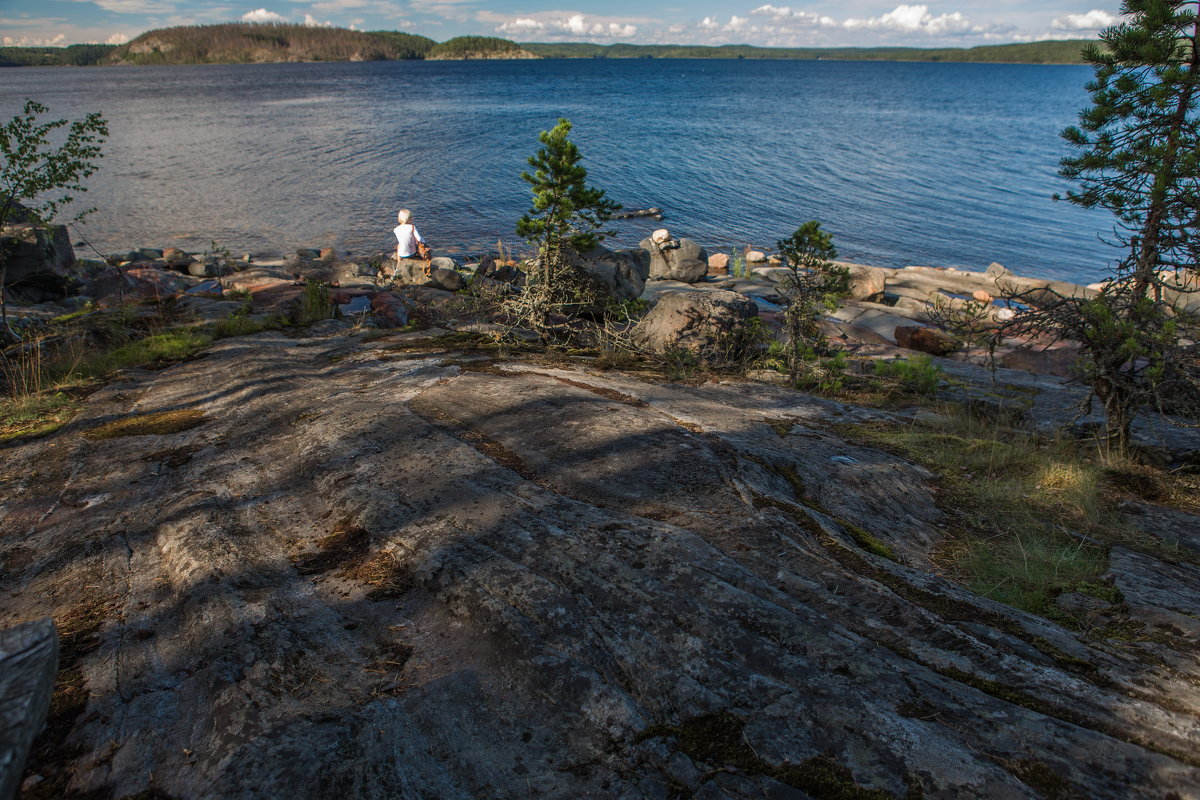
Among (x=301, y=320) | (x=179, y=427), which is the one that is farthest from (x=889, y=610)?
(x=301, y=320)

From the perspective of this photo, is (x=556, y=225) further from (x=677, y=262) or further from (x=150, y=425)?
(x=677, y=262)

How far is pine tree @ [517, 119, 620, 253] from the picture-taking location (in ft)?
26.1

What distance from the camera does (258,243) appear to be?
78.0 ft

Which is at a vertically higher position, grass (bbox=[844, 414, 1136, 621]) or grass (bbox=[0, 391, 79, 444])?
grass (bbox=[0, 391, 79, 444])

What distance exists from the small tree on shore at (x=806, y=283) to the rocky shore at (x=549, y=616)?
2331 millimetres

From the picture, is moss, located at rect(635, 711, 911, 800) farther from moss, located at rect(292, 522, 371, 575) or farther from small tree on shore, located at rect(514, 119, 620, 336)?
small tree on shore, located at rect(514, 119, 620, 336)

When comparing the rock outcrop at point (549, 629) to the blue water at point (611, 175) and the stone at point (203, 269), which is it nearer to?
the stone at point (203, 269)

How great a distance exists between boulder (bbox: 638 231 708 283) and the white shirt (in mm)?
7113

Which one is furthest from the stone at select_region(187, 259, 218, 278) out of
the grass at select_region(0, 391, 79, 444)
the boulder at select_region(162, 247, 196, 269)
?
the grass at select_region(0, 391, 79, 444)

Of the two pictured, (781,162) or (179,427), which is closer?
(179,427)

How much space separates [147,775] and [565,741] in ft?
4.56

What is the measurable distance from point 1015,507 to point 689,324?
4.36 metres

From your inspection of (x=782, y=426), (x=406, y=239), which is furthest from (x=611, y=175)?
(x=782, y=426)

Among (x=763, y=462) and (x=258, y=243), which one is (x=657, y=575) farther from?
(x=258, y=243)
